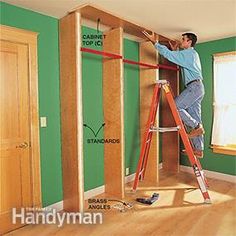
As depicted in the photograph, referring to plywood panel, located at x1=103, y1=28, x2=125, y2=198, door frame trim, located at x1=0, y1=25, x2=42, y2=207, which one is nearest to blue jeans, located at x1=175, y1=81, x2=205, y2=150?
plywood panel, located at x1=103, y1=28, x2=125, y2=198

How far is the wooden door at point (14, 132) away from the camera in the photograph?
2.53 m

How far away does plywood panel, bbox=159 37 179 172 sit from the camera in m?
4.67

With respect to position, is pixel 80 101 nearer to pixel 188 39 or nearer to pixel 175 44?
pixel 188 39

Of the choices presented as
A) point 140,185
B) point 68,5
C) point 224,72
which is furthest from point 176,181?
point 68,5

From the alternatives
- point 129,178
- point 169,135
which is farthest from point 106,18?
point 169,135

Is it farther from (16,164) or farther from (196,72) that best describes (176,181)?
(16,164)

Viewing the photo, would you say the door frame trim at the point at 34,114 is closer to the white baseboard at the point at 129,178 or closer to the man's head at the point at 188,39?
the white baseboard at the point at 129,178

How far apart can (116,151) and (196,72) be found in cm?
148

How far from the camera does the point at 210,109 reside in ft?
13.9

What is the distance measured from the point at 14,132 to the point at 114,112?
129 cm

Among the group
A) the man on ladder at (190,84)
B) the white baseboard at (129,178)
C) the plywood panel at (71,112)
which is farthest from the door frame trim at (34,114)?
the white baseboard at (129,178)

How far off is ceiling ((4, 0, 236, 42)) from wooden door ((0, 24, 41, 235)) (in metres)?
0.54

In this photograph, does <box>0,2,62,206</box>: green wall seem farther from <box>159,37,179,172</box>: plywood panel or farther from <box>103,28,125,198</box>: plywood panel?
<box>159,37,179,172</box>: plywood panel

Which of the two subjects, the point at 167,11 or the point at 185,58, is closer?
the point at 167,11
